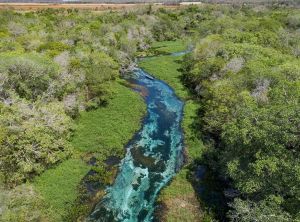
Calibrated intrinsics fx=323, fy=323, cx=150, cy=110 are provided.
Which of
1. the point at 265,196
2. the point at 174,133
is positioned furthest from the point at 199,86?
the point at 265,196

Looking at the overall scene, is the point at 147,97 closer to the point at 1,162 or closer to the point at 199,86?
the point at 199,86

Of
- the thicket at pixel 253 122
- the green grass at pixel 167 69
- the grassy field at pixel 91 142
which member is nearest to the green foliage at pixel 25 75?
the grassy field at pixel 91 142

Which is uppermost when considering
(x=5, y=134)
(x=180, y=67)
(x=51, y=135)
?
(x=5, y=134)

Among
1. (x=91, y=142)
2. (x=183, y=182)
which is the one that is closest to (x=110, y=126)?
(x=91, y=142)

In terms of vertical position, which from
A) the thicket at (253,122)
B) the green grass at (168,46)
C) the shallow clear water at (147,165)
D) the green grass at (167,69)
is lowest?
the green grass at (168,46)

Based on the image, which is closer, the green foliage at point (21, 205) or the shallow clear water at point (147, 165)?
the green foliage at point (21, 205)

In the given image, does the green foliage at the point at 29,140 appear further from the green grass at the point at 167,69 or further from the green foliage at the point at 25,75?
the green grass at the point at 167,69
